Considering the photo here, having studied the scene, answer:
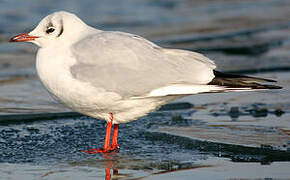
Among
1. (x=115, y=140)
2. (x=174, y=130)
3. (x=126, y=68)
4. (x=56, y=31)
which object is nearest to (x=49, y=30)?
(x=56, y=31)

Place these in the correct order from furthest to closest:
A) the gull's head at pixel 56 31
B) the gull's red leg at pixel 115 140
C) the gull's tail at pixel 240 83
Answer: the gull's red leg at pixel 115 140 < the gull's head at pixel 56 31 < the gull's tail at pixel 240 83

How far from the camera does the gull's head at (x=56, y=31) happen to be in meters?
5.16

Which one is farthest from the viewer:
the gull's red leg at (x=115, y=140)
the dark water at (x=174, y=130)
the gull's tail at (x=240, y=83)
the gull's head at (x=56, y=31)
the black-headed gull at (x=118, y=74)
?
the gull's red leg at (x=115, y=140)

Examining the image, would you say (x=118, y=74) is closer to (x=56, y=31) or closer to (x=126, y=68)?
(x=126, y=68)

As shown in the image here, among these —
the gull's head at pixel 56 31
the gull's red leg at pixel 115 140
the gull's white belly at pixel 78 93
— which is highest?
the gull's head at pixel 56 31

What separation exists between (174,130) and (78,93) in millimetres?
1277

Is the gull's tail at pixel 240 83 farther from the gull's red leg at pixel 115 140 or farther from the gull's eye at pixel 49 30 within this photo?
the gull's eye at pixel 49 30

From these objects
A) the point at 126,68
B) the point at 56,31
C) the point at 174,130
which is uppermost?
the point at 56,31

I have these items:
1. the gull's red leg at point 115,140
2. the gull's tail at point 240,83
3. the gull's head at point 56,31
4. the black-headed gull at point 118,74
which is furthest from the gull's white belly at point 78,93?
the gull's tail at point 240,83

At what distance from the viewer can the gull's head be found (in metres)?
5.16

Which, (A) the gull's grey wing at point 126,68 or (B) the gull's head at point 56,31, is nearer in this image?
(A) the gull's grey wing at point 126,68

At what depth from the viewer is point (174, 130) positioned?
580cm

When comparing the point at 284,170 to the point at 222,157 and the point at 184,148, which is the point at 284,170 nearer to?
the point at 222,157

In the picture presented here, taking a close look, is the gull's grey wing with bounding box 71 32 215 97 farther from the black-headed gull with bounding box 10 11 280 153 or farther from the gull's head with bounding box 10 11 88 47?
the gull's head with bounding box 10 11 88 47
